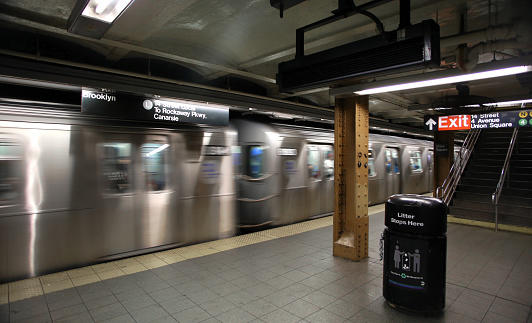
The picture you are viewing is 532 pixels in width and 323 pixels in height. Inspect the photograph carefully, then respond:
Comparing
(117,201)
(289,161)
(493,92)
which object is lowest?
(117,201)

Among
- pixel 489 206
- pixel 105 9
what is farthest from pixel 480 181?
pixel 105 9

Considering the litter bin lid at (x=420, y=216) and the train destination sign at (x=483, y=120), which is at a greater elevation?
the train destination sign at (x=483, y=120)

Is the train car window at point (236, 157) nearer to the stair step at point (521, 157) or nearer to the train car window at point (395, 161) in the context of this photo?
the train car window at point (395, 161)

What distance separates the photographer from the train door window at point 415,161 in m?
12.1

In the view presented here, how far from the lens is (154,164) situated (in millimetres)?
5109

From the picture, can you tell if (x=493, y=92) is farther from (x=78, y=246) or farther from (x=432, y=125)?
(x=78, y=246)

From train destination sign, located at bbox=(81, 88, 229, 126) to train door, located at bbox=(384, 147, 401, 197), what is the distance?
23.4ft

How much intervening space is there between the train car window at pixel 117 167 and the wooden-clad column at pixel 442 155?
891cm

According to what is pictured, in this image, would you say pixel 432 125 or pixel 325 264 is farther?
pixel 432 125

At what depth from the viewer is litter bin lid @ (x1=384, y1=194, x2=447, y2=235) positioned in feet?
10.5

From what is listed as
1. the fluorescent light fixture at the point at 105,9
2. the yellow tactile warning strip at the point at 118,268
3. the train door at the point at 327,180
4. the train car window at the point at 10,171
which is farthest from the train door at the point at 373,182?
the train car window at the point at 10,171

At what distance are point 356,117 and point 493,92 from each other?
15.8ft

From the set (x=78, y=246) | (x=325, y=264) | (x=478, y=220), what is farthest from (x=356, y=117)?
(x=478, y=220)

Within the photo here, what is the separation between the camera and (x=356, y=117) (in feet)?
16.2
